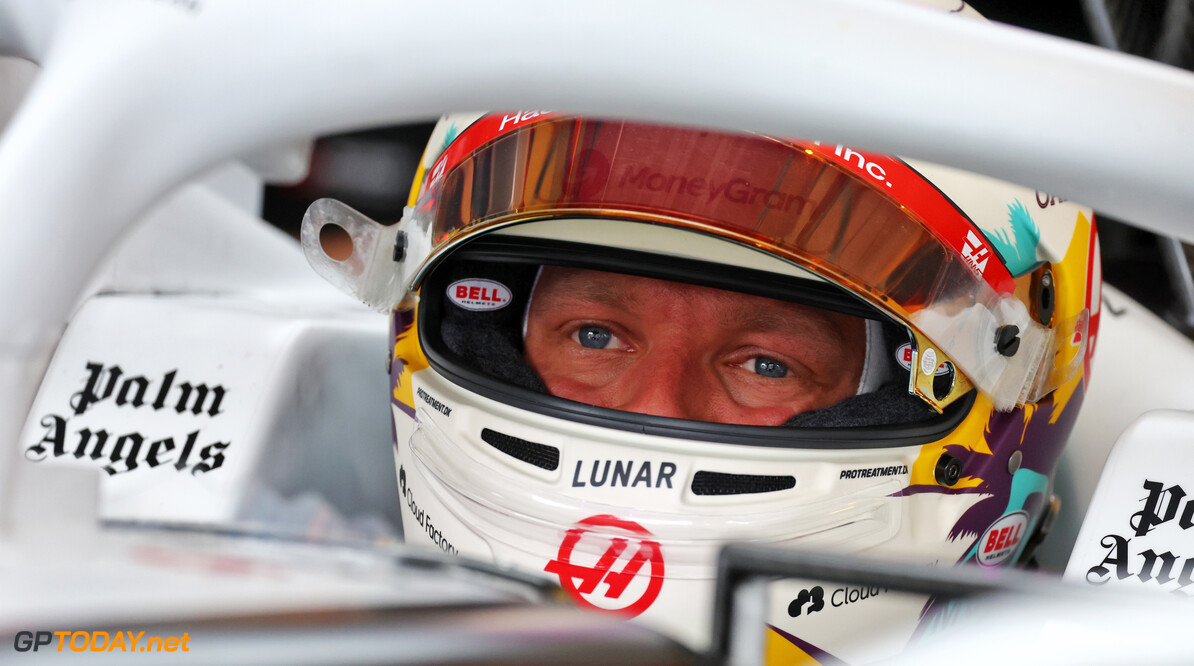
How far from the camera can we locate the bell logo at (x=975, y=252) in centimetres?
78

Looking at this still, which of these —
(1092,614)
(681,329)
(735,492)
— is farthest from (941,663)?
(681,329)

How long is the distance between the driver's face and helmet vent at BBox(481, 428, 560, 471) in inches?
4.9

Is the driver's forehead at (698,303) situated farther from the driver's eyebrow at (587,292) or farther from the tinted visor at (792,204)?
the tinted visor at (792,204)

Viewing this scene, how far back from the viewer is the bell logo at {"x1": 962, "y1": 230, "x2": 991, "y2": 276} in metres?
0.78

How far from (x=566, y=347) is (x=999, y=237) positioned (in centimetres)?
46

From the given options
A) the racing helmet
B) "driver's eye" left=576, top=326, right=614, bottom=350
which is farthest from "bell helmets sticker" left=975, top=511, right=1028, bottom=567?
"driver's eye" left=576, top=326, right=614, bottom=350

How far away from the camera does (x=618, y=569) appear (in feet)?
2.54

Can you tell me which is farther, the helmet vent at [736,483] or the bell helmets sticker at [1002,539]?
the bell helmets sticker at [1002,539]

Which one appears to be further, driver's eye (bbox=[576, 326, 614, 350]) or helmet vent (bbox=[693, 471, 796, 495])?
driver's eye (bbox=[576, 326, 614, 350])

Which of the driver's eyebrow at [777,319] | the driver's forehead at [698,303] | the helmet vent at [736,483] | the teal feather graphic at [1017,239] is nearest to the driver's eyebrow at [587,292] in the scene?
the driver's forehead at [698,303]

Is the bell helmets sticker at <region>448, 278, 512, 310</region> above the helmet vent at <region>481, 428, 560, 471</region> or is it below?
above

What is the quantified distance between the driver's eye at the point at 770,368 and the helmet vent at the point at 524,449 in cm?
27

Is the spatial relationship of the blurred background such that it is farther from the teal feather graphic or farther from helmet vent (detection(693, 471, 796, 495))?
helmet vent (detection(693, 471, 796, 495))

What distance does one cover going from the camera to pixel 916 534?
0.85 metres
